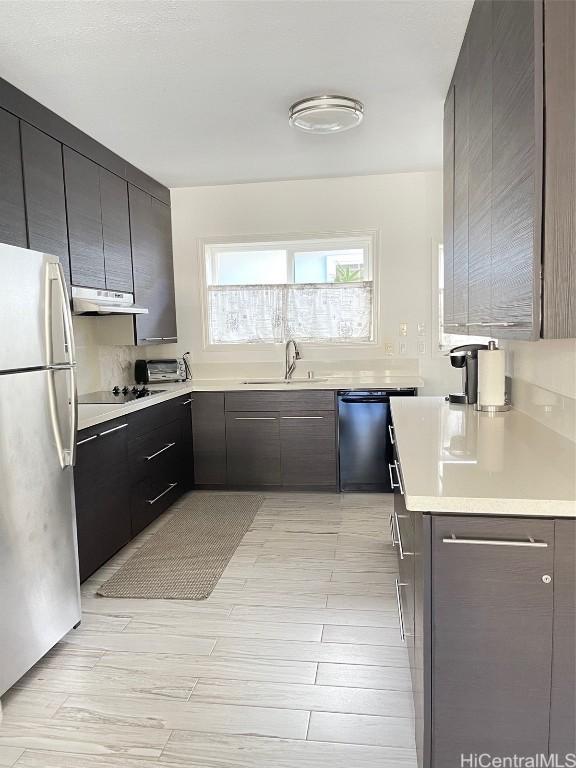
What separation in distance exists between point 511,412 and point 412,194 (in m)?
2.65

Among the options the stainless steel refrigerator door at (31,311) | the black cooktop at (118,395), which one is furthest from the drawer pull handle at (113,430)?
the stainless steel refrigerator door at (31,311)

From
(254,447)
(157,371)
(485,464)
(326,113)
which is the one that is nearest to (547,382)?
(485,464)

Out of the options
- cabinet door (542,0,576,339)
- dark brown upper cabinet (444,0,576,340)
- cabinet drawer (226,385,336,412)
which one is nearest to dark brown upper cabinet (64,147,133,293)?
cabinet drawer (226,385,336,412)

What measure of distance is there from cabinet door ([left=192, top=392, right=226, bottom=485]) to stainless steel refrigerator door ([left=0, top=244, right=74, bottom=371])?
6.94 feet

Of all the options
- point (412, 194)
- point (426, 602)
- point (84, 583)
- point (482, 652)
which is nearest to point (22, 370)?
point (84, 583)

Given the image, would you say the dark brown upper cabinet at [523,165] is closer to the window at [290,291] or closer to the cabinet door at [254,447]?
the cabinet door at [254,447]

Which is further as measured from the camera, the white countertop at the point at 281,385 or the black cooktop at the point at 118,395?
the white countertop at the point at 281,385

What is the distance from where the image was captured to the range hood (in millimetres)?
3228

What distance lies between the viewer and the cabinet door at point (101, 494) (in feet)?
9.25

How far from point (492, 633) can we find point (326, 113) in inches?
105

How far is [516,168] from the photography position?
1.54 metres

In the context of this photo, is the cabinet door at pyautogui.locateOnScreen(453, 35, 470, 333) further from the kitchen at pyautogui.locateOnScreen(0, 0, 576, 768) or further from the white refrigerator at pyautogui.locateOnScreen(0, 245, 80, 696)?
the white refrigerator at pyautogui.locateOnScreen(0, 245, 80, 696)

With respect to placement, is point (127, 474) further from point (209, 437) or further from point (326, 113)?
point (326, 113)

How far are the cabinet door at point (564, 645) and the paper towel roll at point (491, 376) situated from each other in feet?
4.65
